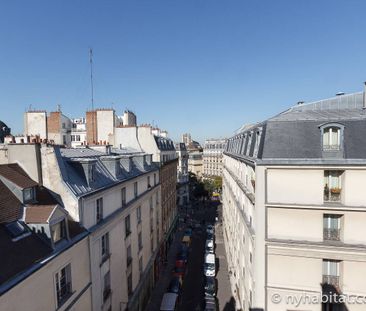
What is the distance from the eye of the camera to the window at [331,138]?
526 inches

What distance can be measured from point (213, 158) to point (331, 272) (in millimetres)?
74703

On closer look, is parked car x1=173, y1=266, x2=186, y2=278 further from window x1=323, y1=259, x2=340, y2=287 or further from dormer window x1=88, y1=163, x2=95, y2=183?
window x1=323, y1=259, x2=340, y2=287

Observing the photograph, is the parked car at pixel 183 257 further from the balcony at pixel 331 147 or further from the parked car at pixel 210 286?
the balcony at pixel 331 147

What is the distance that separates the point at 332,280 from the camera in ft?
43.8

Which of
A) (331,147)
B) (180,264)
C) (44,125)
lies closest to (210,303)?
(180,264)

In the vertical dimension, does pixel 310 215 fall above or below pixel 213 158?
above

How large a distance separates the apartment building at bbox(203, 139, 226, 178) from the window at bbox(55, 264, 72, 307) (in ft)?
244

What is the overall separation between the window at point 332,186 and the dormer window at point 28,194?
15255 millimetres

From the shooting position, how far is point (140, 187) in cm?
2442

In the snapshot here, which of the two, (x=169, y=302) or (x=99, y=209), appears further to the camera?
(x=169, y=302)

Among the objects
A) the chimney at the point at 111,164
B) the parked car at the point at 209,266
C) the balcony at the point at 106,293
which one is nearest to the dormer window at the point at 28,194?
the chimney at the point at 111,164

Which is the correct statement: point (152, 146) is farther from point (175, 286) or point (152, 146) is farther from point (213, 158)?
point (213, 158)

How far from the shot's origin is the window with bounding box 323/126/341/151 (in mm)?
13370

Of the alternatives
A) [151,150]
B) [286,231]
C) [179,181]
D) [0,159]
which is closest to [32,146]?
[0,159]
